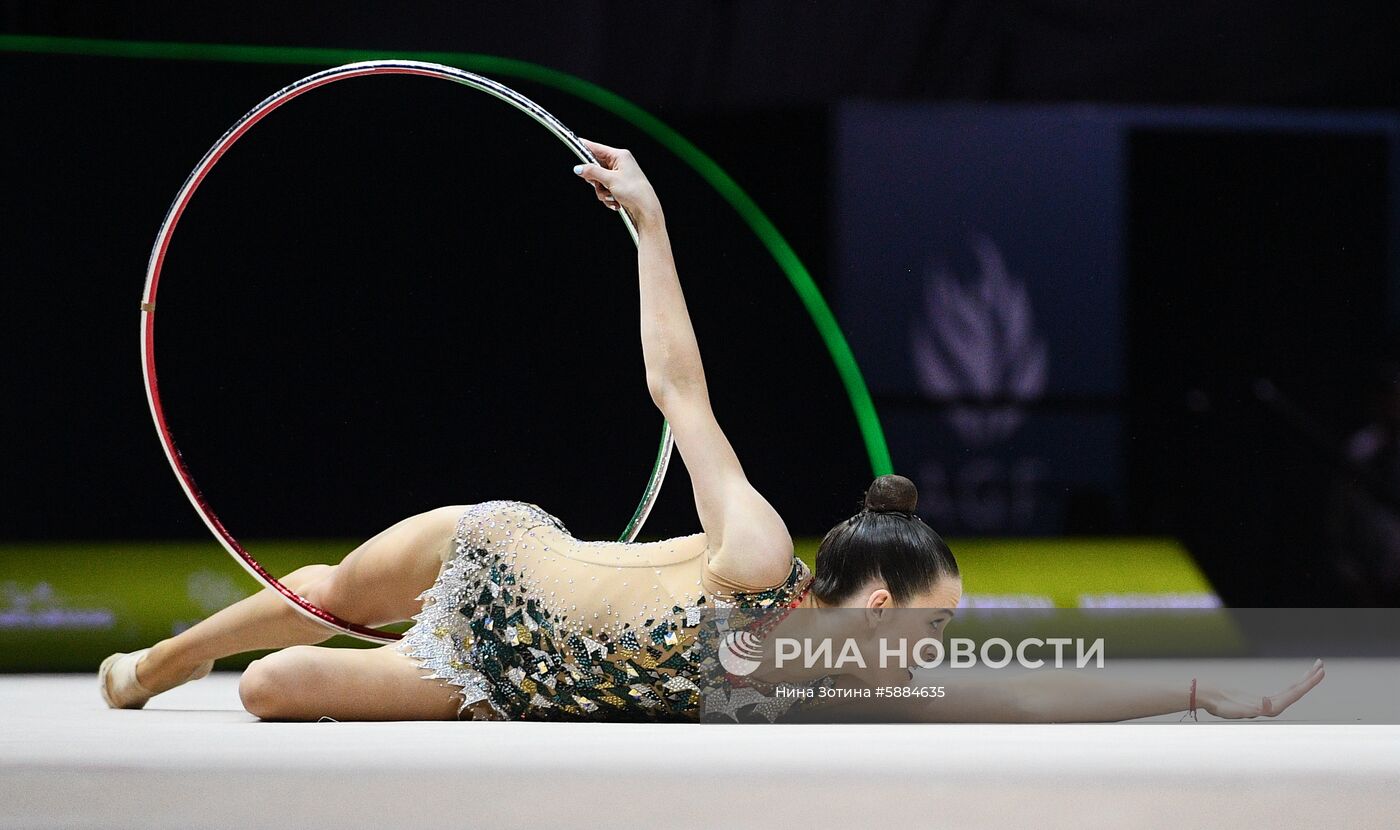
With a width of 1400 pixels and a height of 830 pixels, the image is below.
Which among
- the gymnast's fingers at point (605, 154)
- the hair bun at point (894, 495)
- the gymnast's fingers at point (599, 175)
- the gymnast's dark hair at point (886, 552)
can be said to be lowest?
the gymnast's dark hair at point (886, 552)

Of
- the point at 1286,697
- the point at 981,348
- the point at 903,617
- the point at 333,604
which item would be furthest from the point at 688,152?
the point at 1286,697

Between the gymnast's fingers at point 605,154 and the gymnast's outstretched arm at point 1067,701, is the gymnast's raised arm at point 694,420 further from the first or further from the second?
the gymnast's outstretched arm at point 1067,701

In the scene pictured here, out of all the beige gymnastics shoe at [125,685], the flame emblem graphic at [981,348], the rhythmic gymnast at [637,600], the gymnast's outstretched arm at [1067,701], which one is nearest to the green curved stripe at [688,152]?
the flame emblem graphic at [981,348]

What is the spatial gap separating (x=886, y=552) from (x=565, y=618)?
0.43 metres

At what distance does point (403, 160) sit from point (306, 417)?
0.65 m

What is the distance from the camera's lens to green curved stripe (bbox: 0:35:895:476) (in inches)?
130

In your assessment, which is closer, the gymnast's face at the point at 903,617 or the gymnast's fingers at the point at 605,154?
the gymnast's face at the point at 903,617

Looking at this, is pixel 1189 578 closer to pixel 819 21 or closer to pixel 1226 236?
pixel 1226 236

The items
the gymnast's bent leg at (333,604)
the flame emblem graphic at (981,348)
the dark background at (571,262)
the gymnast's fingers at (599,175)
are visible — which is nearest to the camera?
the gymnast's fingers at (599,175)

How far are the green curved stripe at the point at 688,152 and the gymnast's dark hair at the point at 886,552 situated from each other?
1.50 metres

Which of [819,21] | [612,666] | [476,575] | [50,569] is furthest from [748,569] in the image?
[50,569]

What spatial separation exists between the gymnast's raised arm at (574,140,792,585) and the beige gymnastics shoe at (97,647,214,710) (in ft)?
2.86

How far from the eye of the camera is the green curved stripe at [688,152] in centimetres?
329

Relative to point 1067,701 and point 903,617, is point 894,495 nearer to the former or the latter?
point 903,617
